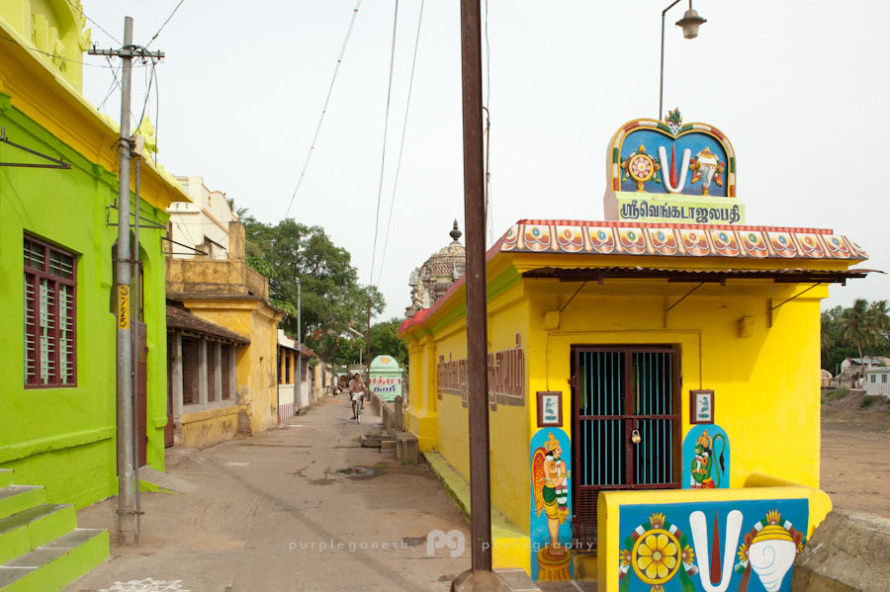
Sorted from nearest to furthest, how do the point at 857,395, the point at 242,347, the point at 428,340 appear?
1. the point at 428,340
2. the point at 242,347
3. the point at 857,395

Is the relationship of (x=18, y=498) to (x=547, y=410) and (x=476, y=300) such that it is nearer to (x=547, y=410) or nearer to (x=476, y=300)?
(x=476, y=300)

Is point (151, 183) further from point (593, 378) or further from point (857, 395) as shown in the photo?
point (857, 395)

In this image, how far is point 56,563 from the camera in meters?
6.12

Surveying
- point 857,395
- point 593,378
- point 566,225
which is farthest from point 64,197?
point 857,395

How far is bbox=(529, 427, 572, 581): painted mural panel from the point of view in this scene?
7.42 metres

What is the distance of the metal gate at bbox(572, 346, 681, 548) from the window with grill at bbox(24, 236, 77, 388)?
6.42m

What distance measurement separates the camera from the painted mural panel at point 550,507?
7418 millimetres

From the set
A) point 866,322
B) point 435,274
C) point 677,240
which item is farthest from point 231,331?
point 866,322

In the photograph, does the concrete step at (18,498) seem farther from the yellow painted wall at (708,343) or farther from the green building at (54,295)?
the yellow painted wall at (708,343)

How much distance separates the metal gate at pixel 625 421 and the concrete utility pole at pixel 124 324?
16.2 ft

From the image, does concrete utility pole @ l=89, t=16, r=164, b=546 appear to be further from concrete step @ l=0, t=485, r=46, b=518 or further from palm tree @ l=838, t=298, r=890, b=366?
palm tree @ l=838, t=298, r=890, b=366

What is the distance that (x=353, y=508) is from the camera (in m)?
10.5

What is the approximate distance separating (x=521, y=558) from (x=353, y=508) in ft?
12.5

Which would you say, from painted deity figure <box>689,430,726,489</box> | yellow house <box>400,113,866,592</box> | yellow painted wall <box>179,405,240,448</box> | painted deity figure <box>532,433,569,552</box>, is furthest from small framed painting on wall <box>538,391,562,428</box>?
yellow painted wall <box>179,405,240,448</box>
